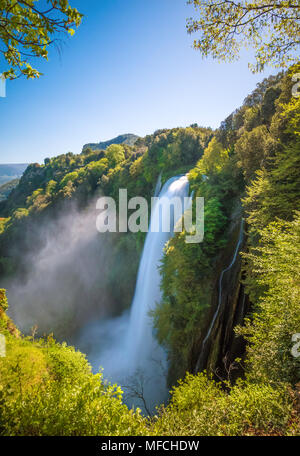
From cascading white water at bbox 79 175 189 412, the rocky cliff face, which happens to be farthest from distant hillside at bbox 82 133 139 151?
the rocky cliff face

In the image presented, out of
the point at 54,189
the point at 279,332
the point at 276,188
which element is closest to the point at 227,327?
the point at 279,332

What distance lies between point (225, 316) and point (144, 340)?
1160 centimetres

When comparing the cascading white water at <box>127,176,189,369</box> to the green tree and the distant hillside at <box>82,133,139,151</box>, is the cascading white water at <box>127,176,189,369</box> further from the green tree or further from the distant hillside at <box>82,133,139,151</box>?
the distant hillside at <box>82,133,139,151</box>

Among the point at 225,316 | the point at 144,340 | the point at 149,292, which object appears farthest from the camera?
the point at 149,292

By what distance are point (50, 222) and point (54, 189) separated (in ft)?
54.0

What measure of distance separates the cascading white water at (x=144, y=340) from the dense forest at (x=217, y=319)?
1719 mm

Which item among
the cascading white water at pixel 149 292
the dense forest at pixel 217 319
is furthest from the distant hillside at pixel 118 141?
the cascading white water at pixel 149 292

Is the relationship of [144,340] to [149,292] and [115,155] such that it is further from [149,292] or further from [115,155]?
[115,155]

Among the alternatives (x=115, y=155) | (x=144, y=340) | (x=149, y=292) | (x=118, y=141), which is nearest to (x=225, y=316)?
→ (x=149, y=292)

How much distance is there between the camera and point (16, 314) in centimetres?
3078

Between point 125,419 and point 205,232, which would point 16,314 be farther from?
point 125,419

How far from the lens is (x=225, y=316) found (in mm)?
8367

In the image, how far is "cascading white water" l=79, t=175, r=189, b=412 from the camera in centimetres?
1407

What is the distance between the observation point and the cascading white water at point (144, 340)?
1407cm
